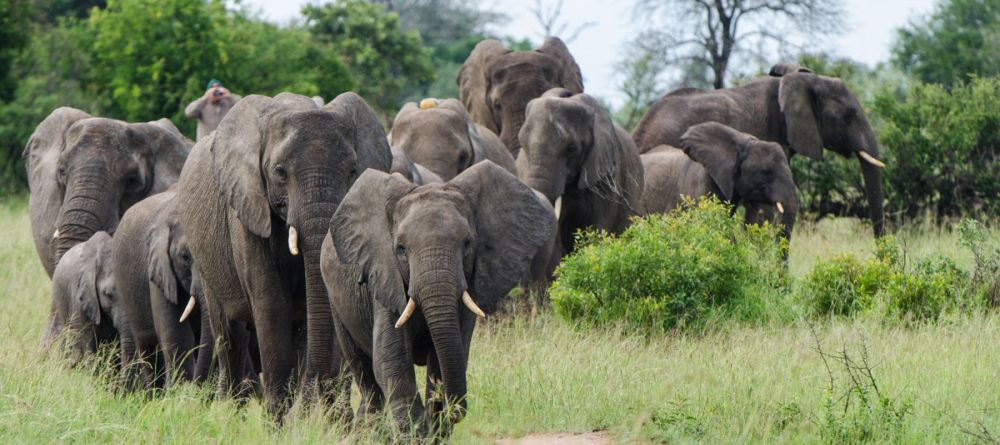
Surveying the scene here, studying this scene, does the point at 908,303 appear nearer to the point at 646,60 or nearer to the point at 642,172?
the point at 642,172

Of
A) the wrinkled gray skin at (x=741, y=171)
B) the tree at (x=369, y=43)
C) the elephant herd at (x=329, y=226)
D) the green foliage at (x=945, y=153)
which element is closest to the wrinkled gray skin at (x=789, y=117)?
the green foliage at (x=945, y=153)

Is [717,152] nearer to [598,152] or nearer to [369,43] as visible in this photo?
[598,152]

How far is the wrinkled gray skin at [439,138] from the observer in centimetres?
1148

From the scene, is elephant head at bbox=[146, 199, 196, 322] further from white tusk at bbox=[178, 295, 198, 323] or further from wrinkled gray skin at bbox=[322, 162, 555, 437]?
wrinkled gray skin at bbox=[322, 162, 555, 437]

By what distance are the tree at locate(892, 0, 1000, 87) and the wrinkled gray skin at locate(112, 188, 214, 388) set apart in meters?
23.0

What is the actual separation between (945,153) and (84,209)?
9326mm

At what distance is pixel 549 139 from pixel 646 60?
1383 cm

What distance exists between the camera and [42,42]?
24.8m

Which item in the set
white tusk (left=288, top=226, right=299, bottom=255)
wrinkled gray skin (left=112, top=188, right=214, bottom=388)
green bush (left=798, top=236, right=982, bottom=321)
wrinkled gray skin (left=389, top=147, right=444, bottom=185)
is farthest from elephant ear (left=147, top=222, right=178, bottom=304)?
green bush (left=798, top=236, right=982, bottom=321)

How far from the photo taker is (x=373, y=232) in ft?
22.3

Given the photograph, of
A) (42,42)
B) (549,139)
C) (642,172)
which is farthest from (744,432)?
(42,42)

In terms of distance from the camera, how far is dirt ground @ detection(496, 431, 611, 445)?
7.45 m

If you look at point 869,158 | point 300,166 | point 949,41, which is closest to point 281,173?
point 300,166

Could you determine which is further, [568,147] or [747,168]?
[747,168]
